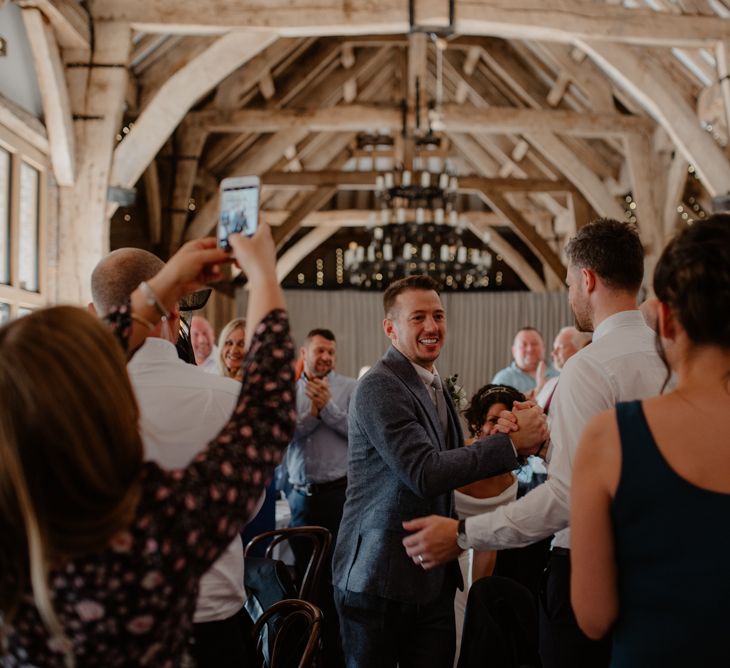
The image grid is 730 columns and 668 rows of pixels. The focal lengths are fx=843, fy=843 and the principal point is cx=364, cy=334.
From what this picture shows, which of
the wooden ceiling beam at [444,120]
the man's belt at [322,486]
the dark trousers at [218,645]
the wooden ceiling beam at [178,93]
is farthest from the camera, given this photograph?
the wooden ceiling beam at [444,120]

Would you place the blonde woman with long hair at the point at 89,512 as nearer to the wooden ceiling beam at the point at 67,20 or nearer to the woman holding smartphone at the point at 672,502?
the woman holding smartphone at the point at 672,502

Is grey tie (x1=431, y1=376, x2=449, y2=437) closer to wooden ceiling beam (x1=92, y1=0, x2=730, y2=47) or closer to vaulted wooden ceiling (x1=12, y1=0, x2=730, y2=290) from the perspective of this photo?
vaulted wooden ceiling (x1=12, y1=0, x2=730, y2=290)

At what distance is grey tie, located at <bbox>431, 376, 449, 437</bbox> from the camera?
261 cm

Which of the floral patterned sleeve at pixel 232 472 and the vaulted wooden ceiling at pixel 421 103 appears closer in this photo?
the floral patterned sleeve at pixel 232 472

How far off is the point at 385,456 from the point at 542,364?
3.65 meters

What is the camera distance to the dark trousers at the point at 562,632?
1.94 meters

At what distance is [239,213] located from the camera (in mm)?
1408

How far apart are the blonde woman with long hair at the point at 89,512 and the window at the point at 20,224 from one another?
5.24 meters

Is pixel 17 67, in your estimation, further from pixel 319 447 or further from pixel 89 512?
pixel 89 512

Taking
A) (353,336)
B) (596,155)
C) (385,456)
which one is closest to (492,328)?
(353,336)

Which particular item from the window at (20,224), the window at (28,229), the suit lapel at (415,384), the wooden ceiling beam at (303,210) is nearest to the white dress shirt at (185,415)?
the suit lapel at (415,384)

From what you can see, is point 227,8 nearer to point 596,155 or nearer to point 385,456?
point 385,456

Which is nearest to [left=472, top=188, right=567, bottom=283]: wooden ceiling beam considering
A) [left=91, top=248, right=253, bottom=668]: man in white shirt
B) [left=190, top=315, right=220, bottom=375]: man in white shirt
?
[left=190, top=315, right=220, bottom=375]: man in white shirt

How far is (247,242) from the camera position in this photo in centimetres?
133
